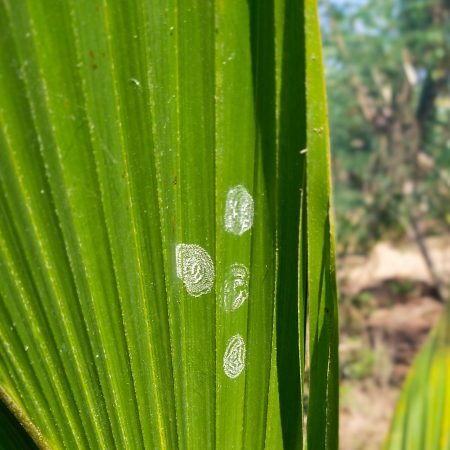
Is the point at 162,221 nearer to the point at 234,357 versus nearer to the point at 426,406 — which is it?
the point at 234,357

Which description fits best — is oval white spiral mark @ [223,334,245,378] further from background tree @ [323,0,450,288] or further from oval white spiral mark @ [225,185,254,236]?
background tree @ [323,0,450,288]

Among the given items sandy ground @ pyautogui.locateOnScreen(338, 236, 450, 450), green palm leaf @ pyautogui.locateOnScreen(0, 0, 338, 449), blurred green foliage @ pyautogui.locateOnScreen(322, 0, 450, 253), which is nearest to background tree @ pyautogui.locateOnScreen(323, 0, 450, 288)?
blurred green foliage @ pyautogui.locateOnScreen(322, 0, 450, 253)

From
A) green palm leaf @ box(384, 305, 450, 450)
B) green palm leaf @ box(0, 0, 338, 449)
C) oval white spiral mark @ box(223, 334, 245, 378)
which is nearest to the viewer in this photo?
green palm leaf @ box(0, 0, 338, 449)

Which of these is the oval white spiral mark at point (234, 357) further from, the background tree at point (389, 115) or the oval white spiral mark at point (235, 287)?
the background tree at point (389, 115)

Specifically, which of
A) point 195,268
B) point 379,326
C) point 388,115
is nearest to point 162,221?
point 195,268

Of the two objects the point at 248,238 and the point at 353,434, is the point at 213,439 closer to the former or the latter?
the point at 248,238

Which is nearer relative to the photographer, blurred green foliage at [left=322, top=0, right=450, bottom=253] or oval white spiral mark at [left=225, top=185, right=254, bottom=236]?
oval white spiral mark at [left=225, top=185, right=254, bottom=236]
